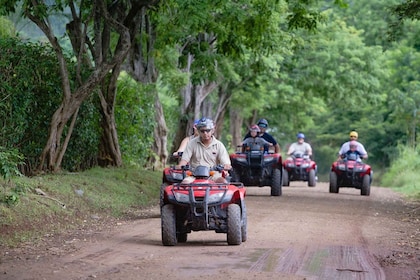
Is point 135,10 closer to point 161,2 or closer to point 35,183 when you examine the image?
point 161,2

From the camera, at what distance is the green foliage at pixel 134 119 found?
23.8m

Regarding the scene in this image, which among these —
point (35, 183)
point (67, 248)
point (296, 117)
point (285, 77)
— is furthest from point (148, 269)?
point (296, 117)

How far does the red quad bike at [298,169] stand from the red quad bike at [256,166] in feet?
23.5

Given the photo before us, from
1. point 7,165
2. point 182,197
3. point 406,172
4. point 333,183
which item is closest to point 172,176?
point 182,197

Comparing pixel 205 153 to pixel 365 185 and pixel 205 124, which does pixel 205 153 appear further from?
pixel 365 185

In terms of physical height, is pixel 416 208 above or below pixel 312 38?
below

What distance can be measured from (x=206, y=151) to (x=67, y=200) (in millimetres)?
3930

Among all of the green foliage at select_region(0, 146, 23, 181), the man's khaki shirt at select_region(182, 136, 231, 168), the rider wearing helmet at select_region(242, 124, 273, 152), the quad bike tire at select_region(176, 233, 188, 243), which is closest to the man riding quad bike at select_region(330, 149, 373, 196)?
the rider wearing helmet at select_region(242, 124, 273, 152)

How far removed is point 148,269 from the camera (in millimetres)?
9867

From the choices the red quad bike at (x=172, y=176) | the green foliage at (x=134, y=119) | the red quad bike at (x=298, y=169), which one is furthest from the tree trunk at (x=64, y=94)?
the red quad bike at (x=298, y=169)

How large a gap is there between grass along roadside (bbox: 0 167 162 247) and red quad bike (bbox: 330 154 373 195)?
6551 mm

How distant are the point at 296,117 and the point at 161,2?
33834mm

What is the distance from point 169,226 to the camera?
1211 centimetres

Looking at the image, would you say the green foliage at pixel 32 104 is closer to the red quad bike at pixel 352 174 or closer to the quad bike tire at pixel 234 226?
the quad bike tire at pixel 234 226
